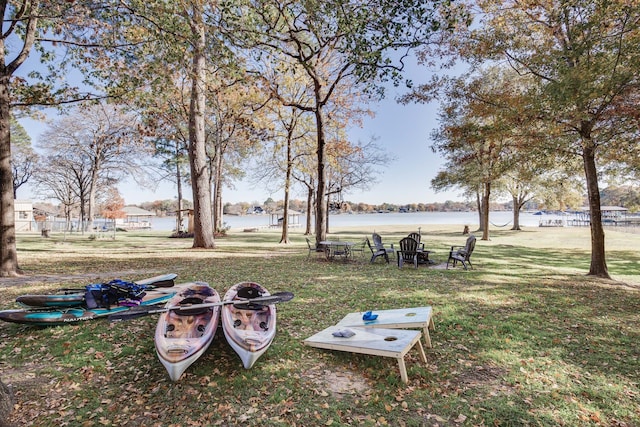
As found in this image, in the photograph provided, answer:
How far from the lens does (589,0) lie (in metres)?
6.80

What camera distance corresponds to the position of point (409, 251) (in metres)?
10.7

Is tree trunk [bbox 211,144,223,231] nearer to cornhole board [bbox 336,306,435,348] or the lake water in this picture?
the lake water

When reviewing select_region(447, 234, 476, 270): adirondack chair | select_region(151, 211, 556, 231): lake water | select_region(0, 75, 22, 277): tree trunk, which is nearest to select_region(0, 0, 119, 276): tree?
select_region(0, 75, 22, 277): tree trunk

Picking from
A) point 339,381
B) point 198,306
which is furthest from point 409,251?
point 198,306

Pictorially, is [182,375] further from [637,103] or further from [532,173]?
[532,173]

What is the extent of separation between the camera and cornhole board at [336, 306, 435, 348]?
4.40 meters

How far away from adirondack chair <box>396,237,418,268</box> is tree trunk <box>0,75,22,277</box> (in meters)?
10.5

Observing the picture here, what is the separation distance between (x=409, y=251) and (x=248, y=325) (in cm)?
736

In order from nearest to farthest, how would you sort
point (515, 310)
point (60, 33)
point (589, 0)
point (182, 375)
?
point (182, 375), point (515, 310), point (589, 0), point (60, 33)

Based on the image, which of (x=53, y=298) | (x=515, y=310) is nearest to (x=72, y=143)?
(x=53, y=298)

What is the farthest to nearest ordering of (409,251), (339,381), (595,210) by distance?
(409,251), (595,210), (339,381)

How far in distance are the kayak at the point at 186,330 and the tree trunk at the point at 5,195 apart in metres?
6.45

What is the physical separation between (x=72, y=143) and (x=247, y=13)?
26.3 meters

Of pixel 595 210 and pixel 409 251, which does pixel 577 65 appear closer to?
pixel 595 210
